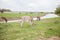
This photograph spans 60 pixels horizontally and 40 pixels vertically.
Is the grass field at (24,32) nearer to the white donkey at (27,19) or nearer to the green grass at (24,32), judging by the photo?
the green grass at (24,32)

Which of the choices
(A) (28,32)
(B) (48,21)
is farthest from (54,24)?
(A) (28,32)

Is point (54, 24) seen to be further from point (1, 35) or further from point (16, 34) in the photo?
point (1, 35)

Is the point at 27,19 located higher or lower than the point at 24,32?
higher

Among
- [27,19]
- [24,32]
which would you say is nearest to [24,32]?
[24,32]

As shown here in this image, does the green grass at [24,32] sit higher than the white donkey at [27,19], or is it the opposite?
the white donkey at [27,19]

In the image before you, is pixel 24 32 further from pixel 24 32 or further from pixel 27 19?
pixel 27 19

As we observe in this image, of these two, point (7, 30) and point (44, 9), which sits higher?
point (44, 9)

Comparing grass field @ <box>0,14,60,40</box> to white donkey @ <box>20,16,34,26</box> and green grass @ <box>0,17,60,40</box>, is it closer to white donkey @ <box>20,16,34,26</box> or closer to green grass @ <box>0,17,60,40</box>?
green grass @ <box>0,17,60,40</box>

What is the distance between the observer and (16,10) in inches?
248

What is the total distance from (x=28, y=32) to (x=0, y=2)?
1.58 m

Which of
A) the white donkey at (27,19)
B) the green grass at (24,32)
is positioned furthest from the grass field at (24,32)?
the white donkey at (27,19)

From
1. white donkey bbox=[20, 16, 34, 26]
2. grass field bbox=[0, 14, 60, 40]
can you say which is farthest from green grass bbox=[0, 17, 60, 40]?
A: white donkey bbox=[20, 16, 34, 26]

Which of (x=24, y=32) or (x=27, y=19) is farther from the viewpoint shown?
(x=27, y=19)

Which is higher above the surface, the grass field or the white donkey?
the white donkey
